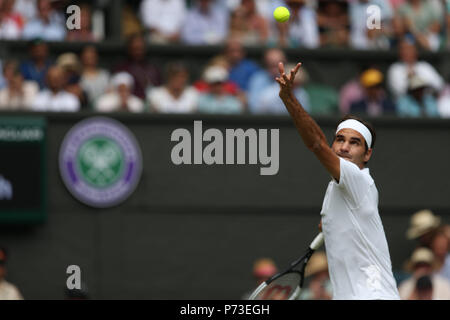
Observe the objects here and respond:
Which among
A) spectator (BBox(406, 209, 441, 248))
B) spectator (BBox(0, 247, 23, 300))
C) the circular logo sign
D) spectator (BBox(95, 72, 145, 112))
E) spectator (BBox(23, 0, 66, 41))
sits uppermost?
spectator (BBox(23, 0, 66, 41))

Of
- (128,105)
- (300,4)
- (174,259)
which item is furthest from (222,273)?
(300,4)

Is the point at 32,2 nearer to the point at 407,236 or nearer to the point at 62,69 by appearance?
the point at 62,69

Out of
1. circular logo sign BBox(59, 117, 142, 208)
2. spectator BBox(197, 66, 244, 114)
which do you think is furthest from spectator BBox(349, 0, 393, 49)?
circular logo sign BBox(59, 117, 142, 208)

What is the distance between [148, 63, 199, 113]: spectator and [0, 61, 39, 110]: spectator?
4.08 feet

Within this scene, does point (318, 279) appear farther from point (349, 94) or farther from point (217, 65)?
point (217, 65)

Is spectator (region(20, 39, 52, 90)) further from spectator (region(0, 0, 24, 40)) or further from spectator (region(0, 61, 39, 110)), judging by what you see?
spectator (region(0, 0, 24, 40))

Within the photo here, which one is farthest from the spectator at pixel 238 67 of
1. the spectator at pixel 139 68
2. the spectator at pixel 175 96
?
the spectator at pixel 139 68

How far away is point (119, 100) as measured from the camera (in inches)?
470

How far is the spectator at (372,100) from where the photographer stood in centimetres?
1261

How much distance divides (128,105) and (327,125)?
209 cm

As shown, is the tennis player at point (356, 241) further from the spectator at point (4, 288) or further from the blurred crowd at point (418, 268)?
the spectator at point (4, 288)

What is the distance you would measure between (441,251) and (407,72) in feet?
7.63

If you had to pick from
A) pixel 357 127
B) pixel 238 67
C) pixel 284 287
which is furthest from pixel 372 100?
pixel 357 127

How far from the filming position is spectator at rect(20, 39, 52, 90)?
11977 millimetres
